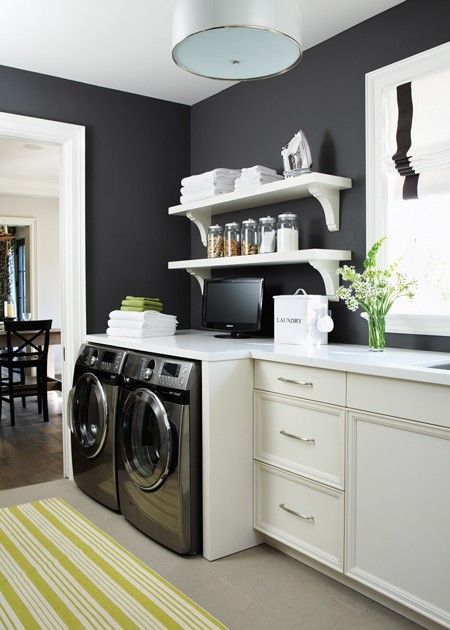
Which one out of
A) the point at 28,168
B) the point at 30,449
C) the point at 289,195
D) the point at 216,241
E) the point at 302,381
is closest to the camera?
the point at 302,381

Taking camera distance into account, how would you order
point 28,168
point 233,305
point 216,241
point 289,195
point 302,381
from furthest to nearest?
point 28,168
point 216,241
point 233,305
point 289,195
point 302,381

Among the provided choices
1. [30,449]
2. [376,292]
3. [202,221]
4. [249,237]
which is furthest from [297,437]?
[30,449]

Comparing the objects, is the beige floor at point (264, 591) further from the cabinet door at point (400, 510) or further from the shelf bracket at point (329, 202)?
the shelf bracket at point (329, 202)

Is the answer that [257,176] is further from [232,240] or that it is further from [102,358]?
[102,358]

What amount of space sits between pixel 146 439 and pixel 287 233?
1267 millimetres

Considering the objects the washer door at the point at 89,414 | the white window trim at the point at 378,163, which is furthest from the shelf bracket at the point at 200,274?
the white window trim at the point at 378,163

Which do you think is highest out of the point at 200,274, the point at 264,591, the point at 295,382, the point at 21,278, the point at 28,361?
the point at 21,278

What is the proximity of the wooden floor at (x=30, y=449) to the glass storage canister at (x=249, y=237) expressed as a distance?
1.89m

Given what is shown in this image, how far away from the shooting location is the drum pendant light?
1648 mm

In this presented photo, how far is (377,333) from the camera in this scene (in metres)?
2.61

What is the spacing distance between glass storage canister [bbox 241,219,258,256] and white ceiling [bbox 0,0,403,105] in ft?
3.27

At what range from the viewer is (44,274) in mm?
8242

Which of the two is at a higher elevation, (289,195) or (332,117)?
(332,117)

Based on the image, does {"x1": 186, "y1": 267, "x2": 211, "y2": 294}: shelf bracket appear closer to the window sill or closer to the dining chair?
the window sill
